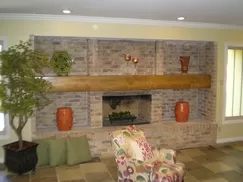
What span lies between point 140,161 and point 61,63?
2.46 m

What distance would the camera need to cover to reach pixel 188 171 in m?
4.03

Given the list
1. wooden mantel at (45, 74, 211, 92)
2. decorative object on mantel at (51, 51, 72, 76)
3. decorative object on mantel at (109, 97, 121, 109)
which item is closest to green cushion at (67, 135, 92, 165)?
wooden mantel at (45, 74, 211, 92)

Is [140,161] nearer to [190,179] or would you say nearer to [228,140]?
[190,179]

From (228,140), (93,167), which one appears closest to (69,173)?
(93,167)

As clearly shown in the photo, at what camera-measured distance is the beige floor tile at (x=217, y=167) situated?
4.07 meters

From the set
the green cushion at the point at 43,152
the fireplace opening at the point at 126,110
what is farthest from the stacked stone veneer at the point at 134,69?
the green cushion at the point at 43,152

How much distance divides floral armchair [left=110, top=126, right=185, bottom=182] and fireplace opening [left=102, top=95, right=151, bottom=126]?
1958 millimetres

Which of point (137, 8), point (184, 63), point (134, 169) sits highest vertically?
point (137, 8)

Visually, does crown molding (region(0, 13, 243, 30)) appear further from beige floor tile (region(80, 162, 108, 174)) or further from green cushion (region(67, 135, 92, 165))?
beige floor tile (region(80, 162, 108, 174))

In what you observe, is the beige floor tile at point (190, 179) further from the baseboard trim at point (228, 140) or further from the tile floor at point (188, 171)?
the baseboard trim at point (228, 140)

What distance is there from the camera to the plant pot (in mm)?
3689

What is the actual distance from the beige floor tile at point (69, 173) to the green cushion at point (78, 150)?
0.39 ft

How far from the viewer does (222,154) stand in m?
4.81

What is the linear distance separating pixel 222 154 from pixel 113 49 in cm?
295
